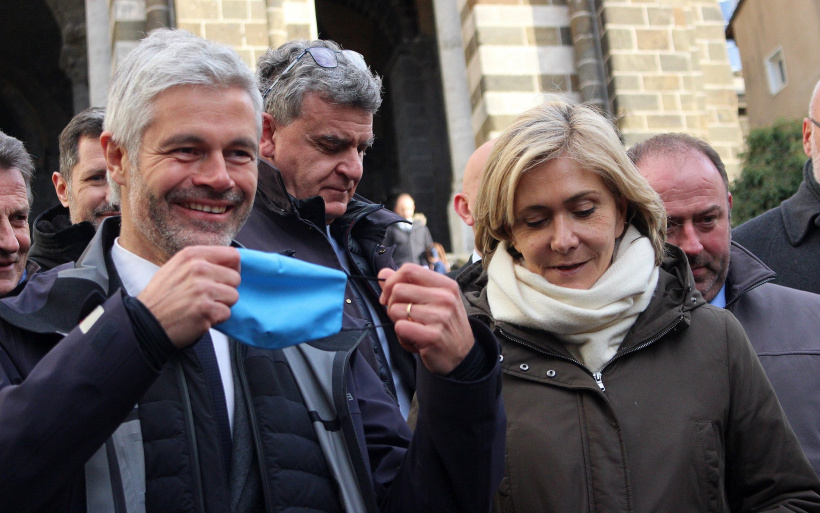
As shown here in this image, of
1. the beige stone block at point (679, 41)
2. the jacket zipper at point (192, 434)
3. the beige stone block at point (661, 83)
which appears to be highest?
the beige stone block at point (679, 41)

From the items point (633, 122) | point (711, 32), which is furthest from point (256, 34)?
point (711, 32)

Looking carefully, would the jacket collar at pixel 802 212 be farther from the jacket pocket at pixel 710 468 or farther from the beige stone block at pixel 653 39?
the beige stone block at pixel 653 39

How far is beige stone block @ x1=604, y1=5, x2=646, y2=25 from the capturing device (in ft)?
30.1

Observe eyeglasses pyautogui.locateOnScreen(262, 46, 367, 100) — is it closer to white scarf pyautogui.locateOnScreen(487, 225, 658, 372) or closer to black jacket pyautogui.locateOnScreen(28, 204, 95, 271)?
black jacket pyautogui.locateOnScreen(28, 204, 95, 271)

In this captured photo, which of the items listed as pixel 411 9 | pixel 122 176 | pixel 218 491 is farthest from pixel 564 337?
pixel 411 9

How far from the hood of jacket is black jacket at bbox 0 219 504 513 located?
1.69ft

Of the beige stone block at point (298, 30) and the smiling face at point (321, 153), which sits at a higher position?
the beige stone block at point (298, 30)

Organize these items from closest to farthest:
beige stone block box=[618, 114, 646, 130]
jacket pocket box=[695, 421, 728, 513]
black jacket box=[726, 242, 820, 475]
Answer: jacket pocket box=[695, 421, 728, 513] → black jacket box=[726, 242, 820, 475] → beige stone block box=[618, 114, 646, 130]

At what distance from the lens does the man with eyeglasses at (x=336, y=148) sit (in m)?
3.31

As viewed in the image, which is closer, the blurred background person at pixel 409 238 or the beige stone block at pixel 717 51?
the blurred background person at pixel 409 238

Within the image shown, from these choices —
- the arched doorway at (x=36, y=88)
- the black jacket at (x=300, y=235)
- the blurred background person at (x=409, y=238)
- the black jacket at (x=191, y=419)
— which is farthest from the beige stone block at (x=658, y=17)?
the arched doorway at (x=36, y=88)

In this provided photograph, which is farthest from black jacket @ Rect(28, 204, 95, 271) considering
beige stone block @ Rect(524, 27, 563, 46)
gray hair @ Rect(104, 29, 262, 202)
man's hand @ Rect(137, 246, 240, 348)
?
beige stone block @ Rect(524, 27, 563, 46)

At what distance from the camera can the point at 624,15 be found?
926 cm

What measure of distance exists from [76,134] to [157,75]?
7.00 ft
